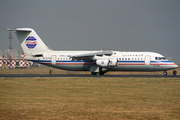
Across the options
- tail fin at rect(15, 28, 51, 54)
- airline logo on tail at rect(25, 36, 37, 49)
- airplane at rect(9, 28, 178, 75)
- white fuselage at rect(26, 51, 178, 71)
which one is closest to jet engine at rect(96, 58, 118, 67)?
airplane at rect(9, 28, 178, 75)

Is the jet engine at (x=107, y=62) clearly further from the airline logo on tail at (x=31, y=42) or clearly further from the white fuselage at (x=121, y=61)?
the airline logo on tail at (x=31, y=42)

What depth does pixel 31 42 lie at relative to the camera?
41500 millimetres

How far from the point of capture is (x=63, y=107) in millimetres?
12688

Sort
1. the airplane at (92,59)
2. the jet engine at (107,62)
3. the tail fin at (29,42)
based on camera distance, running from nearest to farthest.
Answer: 1. the jet engine at (107,62)
2. the airplane at (92,59)
3. the tail fin at (29,42)

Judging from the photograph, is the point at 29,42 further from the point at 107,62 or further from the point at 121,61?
the point at 121,61

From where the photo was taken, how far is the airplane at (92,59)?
125 ft

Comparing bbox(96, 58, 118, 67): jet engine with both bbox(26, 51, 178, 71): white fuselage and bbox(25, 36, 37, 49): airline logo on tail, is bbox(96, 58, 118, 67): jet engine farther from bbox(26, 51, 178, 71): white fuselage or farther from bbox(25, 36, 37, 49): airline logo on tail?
bbox(25, 36, 37, 49): airline logo on tail

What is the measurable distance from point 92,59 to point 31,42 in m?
10.6

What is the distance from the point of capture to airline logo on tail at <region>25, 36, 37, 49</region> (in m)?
41.5

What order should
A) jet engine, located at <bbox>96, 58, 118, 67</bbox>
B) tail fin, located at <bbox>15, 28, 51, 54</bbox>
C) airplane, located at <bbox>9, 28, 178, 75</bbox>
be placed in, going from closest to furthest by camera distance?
jet engine, located at <bbox>96, 58, 118, 67</bbox>, airplane, located at <bbox>9, 28, 178, 75</bbox>, tail fin, located at <bbox>15, 28, 51, 54</bbox>

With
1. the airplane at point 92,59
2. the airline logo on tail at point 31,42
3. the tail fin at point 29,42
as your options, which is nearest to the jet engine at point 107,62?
the airplane at point 92,59

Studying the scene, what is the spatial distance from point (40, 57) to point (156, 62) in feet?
59.7

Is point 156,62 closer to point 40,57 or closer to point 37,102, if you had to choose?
point 40,57

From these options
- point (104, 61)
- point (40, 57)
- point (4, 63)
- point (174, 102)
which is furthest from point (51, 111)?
point (4, 63)
